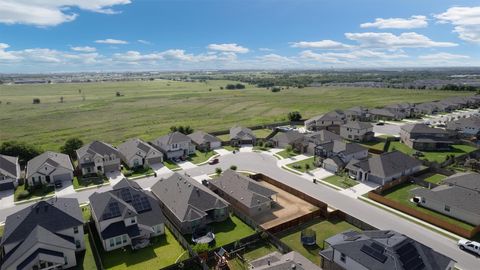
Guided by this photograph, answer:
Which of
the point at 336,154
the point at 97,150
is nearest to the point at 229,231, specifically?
the point at 336,154

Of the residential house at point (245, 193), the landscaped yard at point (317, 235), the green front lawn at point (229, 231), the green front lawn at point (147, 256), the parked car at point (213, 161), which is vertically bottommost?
the green front lawn at point (147, 256)

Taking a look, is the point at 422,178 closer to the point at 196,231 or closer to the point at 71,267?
the point at 196,231

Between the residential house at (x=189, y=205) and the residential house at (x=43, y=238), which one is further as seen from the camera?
the residential house at (x=189, y=205)

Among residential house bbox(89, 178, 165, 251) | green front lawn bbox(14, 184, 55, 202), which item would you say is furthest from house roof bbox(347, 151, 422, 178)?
green front lawn bbox(14, 184, 55, 202)

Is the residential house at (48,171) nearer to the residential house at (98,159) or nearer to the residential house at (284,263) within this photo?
the residential house at (98,159)

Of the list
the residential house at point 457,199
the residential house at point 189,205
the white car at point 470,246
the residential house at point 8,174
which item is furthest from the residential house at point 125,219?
the residential house at point 457,199

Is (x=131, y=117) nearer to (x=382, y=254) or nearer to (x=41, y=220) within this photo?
(x=41, y=220)

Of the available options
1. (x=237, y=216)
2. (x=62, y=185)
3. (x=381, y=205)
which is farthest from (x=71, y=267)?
(x=381, y=205)
